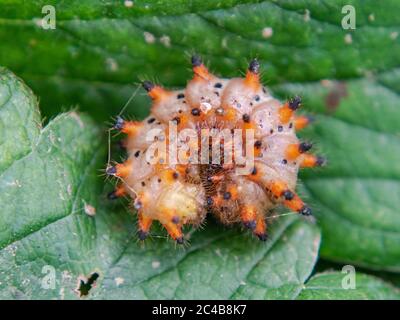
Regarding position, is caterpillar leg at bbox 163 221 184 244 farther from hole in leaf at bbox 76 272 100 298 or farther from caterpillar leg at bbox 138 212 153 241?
hole in leaf at bbox 76 272 100 298

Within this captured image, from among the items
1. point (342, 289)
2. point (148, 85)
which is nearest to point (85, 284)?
point (148, 85)

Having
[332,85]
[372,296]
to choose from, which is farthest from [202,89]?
[372,296]

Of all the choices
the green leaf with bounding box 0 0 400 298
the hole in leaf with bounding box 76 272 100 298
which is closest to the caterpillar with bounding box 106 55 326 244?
the green leaf with bounding box 0 0 400 298

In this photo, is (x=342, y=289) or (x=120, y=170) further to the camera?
(x=342, y=289)

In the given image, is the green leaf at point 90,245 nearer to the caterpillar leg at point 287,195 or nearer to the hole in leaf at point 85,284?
the hole in leaf at point 85,284

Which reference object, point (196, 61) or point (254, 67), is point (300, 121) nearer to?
point (254, 67)

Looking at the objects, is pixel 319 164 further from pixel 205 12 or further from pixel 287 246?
pixel 205 12

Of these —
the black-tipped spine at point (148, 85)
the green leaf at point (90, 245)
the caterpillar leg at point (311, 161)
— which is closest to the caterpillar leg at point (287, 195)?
the caterpillar leg at point (311, 161)
